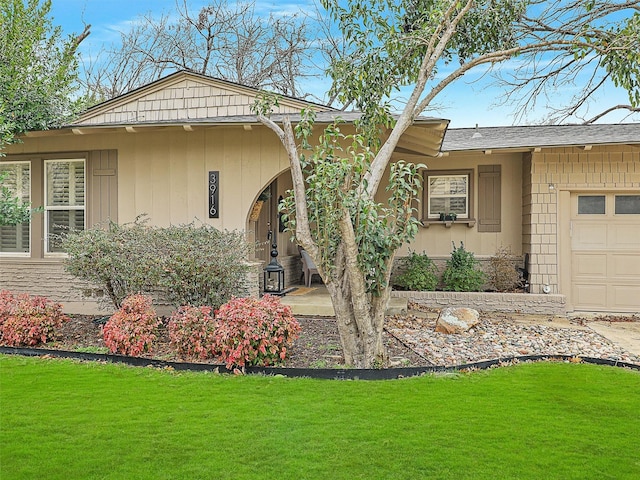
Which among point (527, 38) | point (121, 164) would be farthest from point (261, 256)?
point (527, 38)

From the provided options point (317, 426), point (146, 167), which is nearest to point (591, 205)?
point (317, 426)

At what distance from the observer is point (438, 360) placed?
5.53m

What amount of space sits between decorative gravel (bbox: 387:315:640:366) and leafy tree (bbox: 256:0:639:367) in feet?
3.82

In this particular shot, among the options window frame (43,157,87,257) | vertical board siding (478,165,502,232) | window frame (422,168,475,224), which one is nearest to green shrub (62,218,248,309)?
window frame (43,157,87,257)

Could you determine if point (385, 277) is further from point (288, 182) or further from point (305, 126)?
point (288, 182)

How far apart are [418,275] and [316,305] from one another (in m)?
2.40

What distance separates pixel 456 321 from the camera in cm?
714

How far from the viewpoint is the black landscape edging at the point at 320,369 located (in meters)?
4.90

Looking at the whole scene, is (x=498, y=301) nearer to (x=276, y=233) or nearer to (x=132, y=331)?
(x=276, y=233)

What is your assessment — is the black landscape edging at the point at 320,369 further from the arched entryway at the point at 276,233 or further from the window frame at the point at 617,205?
the window frame at the point at 617,205

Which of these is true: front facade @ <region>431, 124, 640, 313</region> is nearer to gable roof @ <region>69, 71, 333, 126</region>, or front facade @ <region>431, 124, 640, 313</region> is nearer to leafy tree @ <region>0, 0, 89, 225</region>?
gable roof @ <region>69, 71, 333, 126</region>

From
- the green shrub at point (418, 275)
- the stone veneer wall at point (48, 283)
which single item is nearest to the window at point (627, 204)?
the green shrub at point (418, 275)

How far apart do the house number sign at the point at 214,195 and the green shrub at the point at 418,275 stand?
3786 millimetres

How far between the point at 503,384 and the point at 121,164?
647 centimetres
